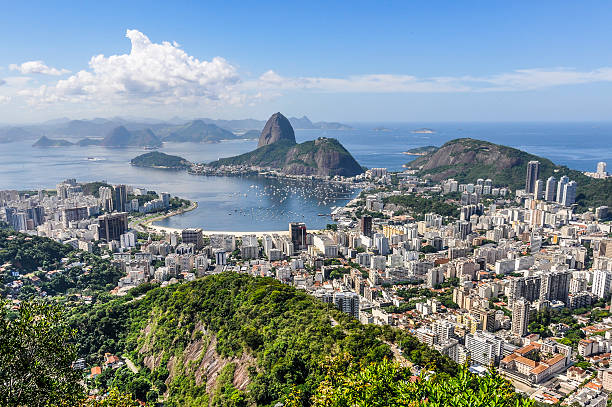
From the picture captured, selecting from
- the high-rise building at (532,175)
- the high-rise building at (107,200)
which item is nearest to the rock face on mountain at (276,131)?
the high-rise building at (107,200)

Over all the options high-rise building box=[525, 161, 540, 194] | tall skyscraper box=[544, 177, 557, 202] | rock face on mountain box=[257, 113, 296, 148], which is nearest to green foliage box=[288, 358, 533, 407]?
tall skyscraper box=[544, 177, 557, 202]

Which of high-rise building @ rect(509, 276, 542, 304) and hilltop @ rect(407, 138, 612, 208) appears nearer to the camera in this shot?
high-rise building @ rect(509, 276, 542, 304)

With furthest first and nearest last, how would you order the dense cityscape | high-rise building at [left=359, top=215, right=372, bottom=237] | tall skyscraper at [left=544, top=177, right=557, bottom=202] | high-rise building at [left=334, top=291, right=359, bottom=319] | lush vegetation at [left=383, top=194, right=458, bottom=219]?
tall skyscraper at [left=544, top=177, right=557, bottom=202] < lush vegetation at [left=383, top=194, right=458, bottom=219] < high-rise building at [left=359, top=215, right=372, bottom=237] < high-rise building at [left=334, top=291, right=359, bottom=319] < the dense cityscape

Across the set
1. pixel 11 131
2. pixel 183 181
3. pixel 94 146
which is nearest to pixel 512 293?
pixel 183 181

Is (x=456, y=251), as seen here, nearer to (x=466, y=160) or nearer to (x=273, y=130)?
(x=466, y=160)

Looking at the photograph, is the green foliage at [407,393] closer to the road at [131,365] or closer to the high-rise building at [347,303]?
the road at [131,365]

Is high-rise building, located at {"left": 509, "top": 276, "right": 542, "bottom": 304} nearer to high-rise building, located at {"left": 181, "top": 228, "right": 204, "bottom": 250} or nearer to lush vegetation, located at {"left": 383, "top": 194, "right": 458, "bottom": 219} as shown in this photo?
lush vegetation, located at {"left": 383, "top": 194, "right": 458, "bottom": 219}

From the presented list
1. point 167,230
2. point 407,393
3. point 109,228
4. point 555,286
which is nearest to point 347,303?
point 555,286
